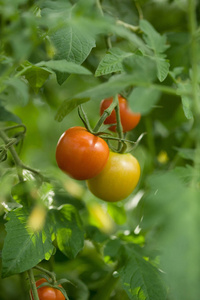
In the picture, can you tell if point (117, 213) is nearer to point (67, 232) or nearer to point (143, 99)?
point (67, 232)

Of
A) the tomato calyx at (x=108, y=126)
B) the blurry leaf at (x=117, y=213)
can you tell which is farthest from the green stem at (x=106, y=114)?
the blurry leaf at (x=117, y=213)

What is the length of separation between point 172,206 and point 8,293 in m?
0.88

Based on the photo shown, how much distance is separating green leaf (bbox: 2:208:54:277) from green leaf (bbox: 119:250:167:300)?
6.5 inches

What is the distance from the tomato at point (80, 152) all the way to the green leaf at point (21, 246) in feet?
0.40

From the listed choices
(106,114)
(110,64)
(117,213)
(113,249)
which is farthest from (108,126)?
(117,213)

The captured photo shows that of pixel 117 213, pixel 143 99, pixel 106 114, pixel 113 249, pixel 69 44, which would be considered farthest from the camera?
pixel 117 213

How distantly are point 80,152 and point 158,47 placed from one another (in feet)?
0.75

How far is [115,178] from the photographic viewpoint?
86 centimetres

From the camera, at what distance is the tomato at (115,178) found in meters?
0.86

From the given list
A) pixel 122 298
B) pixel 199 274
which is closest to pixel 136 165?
pixel 122 298

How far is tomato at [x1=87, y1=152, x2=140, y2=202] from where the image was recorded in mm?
855

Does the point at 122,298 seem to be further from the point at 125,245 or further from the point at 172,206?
the point at 172,206

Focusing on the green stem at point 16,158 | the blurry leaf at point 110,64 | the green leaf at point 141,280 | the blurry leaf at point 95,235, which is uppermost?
the blurry leaf at point 110,64

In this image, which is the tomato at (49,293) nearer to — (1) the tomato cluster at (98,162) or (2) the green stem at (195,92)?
(1) the tomato cluster at (98,162)
